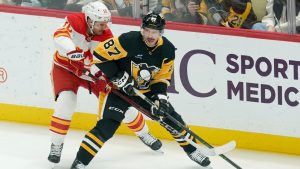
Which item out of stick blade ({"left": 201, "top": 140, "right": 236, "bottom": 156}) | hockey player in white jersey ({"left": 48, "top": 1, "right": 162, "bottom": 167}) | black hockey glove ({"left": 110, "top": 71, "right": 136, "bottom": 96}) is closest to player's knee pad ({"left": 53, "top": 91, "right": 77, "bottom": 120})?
hockey player in white jersey ({"left": 48, "top": 1, "right": 162, "bottom": 167})

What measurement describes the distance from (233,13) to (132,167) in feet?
3.87

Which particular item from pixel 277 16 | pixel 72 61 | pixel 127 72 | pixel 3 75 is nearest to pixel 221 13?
pixel 277 16

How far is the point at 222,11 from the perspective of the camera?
539 centimetres

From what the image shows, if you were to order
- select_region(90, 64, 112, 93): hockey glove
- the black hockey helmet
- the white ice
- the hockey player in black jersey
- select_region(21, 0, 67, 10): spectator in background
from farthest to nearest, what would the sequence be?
select_region(21, 0, 67, 10): spectator in background → the white ice → select_region(90, 64, 112, 93): hockey glove → the hockey player in black jersey → the black hockey helmet

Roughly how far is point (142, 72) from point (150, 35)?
0.28 metres

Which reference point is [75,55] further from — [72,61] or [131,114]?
[131,114]

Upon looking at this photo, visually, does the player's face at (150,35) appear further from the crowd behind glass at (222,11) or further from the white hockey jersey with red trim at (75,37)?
the crowd behind glass at (222,11)

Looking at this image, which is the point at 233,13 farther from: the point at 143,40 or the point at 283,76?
the point at 143,40

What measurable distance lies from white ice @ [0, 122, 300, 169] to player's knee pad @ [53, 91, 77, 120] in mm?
336

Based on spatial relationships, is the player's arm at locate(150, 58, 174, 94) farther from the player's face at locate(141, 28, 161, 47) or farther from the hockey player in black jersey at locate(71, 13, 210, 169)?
the player's face at locate(141, 28, 161, 47)

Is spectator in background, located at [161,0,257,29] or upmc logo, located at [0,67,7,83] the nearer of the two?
spectator in background, located at [161,0,257,29]

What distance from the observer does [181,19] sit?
5.43 m

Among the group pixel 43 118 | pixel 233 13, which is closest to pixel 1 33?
pixel 43 118

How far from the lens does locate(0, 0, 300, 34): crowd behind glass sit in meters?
5.29
